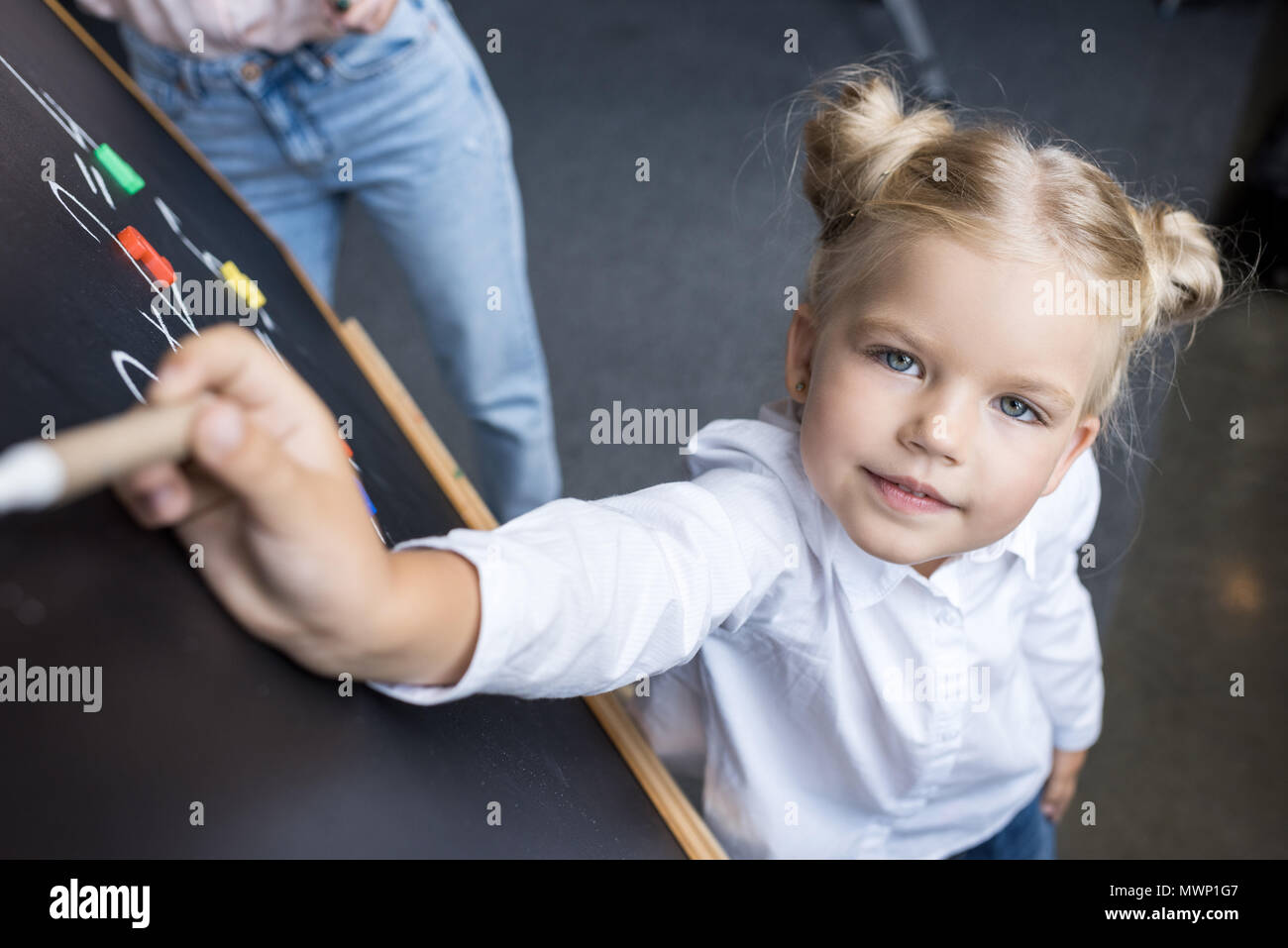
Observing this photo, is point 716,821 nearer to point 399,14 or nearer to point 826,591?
point 826,591

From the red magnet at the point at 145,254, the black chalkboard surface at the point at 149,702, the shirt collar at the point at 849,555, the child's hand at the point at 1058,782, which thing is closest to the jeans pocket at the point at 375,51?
the black chalkboard surface at the point at 149,702

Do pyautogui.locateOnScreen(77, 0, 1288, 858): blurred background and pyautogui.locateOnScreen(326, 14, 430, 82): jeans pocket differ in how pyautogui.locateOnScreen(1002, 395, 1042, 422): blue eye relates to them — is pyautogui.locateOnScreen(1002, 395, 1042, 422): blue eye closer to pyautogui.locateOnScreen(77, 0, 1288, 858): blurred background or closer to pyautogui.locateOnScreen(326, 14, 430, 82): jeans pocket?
pyautogui.locateOnScreen(77, 0, 1288, 858): blurred background

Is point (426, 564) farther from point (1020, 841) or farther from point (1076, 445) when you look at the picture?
point (1020, 841)

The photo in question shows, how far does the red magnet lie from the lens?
65cm

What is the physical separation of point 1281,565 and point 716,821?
4.16ft

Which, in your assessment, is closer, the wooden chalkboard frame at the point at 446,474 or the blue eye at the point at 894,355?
the blue eye at the point at 894,355

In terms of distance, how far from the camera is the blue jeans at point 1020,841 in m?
1.01

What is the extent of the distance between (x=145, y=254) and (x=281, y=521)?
0.36 m

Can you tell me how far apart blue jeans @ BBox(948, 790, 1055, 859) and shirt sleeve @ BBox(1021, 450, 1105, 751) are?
0.08 metres

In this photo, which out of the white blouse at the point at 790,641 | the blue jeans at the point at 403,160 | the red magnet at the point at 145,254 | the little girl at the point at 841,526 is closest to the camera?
the little girl at the point at 841,526

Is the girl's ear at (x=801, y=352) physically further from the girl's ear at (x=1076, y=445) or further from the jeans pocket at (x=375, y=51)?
the jeans pocket at (x=375, y=51)

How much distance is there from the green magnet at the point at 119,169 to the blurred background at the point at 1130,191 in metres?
0.51

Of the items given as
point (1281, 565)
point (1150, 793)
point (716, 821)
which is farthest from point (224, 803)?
point (1281, 565)

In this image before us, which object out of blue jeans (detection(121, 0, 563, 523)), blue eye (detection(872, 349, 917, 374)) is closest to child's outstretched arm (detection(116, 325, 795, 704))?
blue eye (detection(872, 349, 917, 374))
